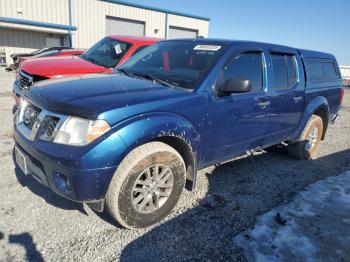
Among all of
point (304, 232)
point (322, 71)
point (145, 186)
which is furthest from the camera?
point (322, 71)

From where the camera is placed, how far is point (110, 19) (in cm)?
2491

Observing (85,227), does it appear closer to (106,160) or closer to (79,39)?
(106,160)

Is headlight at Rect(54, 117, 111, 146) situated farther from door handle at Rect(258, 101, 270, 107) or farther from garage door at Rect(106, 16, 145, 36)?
garage door at Rect(106, 16, 145, 36)

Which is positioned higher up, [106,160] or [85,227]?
[106,160]

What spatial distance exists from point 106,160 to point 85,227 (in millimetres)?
847

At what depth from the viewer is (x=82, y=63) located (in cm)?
600

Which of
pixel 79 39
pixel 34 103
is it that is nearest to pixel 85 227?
pixel 34 103

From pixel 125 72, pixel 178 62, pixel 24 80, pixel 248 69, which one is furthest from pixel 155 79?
pixel 24 80

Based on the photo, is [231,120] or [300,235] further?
[231,120]

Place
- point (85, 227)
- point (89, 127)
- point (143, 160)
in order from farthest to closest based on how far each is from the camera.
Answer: point (85, 227) < point (143, 160) < point (89, 127)

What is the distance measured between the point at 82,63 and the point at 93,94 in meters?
3.55

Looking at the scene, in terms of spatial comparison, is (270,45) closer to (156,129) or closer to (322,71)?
(322,71)

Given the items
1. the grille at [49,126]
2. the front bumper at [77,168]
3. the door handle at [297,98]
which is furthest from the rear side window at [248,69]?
the grille at [49,126]

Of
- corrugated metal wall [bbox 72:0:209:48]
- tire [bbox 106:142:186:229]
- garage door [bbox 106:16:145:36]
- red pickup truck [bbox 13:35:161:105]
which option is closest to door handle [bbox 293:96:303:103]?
tire [bbox 106:142:186:229]
